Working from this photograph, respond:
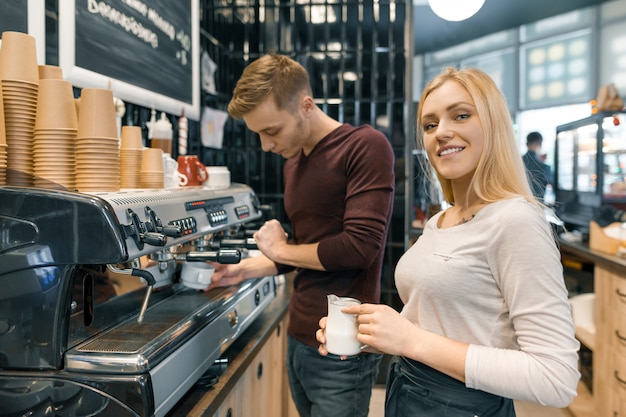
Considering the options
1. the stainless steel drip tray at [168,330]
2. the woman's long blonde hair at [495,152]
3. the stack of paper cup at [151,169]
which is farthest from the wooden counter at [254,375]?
the woman's long blonde hair at [495,152]

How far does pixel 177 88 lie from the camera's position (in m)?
2.38

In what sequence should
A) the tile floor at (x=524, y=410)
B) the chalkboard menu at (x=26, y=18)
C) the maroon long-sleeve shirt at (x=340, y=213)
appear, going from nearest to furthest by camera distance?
the chalkboard menu at (x=26, y=18), the maroon long-sleeve shirt at (x=340, y=213), the tile floor at (x=524, y=410)

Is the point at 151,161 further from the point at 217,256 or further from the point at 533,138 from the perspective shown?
the point at 533,138

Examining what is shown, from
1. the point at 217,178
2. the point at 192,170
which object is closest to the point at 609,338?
the point at 217,178

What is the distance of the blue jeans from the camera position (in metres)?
1.42

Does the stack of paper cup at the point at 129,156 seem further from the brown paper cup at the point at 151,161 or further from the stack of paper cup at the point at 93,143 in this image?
the stack of paper cup at the point at 93,143

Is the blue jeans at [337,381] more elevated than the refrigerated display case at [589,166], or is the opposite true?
the refrigerated display case at [589,166]

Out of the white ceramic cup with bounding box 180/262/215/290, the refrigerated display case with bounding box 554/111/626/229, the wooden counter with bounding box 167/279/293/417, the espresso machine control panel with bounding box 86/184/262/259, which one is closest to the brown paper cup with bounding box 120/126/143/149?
the espresso machine control panel with bounding box 86/184/262/259

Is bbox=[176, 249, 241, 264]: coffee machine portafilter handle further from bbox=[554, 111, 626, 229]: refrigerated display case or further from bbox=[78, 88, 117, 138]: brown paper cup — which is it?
bbox=[554, 111, 626, 229]: refrigerated display case

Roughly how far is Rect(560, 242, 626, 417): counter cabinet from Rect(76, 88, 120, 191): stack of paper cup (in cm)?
243

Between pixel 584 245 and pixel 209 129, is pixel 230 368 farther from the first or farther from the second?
pixel 584 245

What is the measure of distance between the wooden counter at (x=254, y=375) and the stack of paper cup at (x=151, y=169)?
530 mm

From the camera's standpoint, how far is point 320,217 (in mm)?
1497

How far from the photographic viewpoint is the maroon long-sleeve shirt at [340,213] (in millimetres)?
1388
